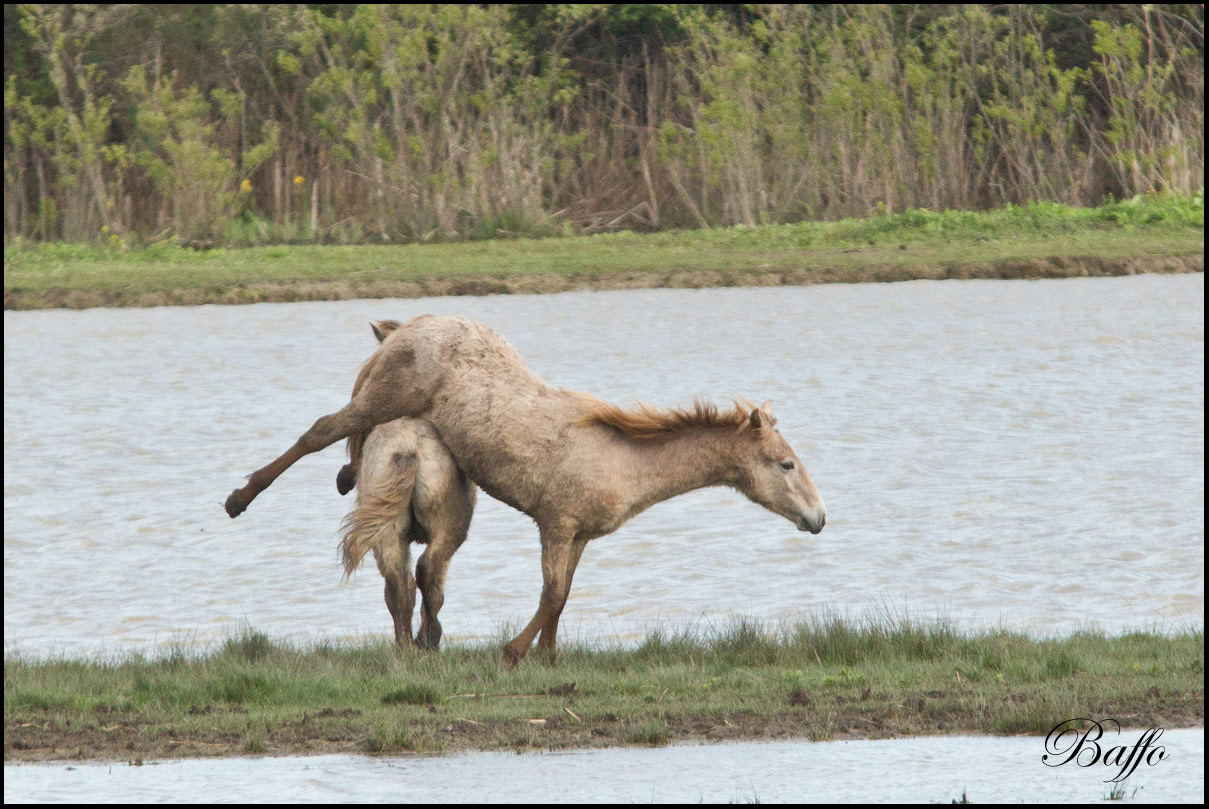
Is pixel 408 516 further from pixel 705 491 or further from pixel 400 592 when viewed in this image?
pixel 705 491

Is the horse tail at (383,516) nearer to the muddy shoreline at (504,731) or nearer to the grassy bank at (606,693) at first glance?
the grassy bank at (606,693)

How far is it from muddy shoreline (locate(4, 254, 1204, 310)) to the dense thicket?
14.5 feet

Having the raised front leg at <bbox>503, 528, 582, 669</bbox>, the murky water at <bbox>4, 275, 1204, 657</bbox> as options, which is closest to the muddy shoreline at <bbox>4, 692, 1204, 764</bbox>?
the raised front leg at <bbox>503, 528, 582, 669</bbox>

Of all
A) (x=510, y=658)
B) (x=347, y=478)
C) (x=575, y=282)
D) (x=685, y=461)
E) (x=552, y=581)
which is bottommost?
(x=575, y=282)

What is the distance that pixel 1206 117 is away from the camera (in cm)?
2322

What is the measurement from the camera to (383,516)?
7.39 m

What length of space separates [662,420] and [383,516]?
1246 millimetres

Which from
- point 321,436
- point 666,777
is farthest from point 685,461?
point 666,777

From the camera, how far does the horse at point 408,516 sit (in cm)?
742

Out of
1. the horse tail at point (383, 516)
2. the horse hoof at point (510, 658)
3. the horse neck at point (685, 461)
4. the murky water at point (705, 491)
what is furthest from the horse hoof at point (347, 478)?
the horse neck at point (685, 461)

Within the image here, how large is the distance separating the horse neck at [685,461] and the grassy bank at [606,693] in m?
0.72

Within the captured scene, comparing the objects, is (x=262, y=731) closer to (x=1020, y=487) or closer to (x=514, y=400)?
(x=514, y=400)

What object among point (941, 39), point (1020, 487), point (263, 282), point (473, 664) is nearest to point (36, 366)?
point (263, 282)

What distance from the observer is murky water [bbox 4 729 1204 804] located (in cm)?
530
